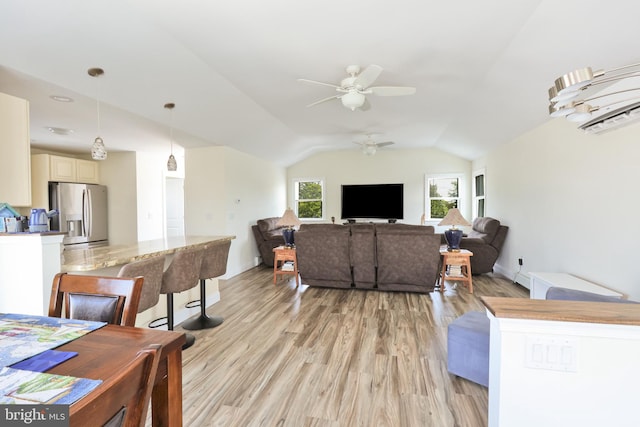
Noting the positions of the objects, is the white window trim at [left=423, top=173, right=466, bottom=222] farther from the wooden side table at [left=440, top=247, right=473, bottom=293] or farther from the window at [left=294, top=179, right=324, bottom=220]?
the wooden side table at [left=440, top=247, right=473, bottom=293]

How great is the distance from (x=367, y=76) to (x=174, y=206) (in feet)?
18.9

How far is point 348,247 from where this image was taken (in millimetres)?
4176

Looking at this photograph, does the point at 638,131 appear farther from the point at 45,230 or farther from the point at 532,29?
the point at 45,230

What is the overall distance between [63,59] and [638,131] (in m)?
4.72

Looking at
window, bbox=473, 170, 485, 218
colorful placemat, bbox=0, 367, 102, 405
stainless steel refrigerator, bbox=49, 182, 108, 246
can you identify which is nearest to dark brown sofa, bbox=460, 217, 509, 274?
window, bbox=473, 170, 485, 218

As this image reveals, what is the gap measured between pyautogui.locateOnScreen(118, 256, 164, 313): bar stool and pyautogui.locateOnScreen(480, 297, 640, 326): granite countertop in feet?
6.97

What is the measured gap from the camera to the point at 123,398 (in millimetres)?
583

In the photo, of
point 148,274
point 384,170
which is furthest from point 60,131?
point 384,170

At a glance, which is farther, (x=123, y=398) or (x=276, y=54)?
(x=276, y=54)

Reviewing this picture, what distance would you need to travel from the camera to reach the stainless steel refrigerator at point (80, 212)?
468 centimetres

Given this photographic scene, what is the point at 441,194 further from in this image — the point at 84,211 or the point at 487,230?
the point at 84,211

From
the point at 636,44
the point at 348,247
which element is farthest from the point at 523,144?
the point at 348,247

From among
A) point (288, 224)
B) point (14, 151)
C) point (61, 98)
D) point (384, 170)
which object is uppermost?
point (61, 98)

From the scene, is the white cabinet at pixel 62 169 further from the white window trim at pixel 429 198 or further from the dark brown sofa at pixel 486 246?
the white window trim at pixel 429 198
